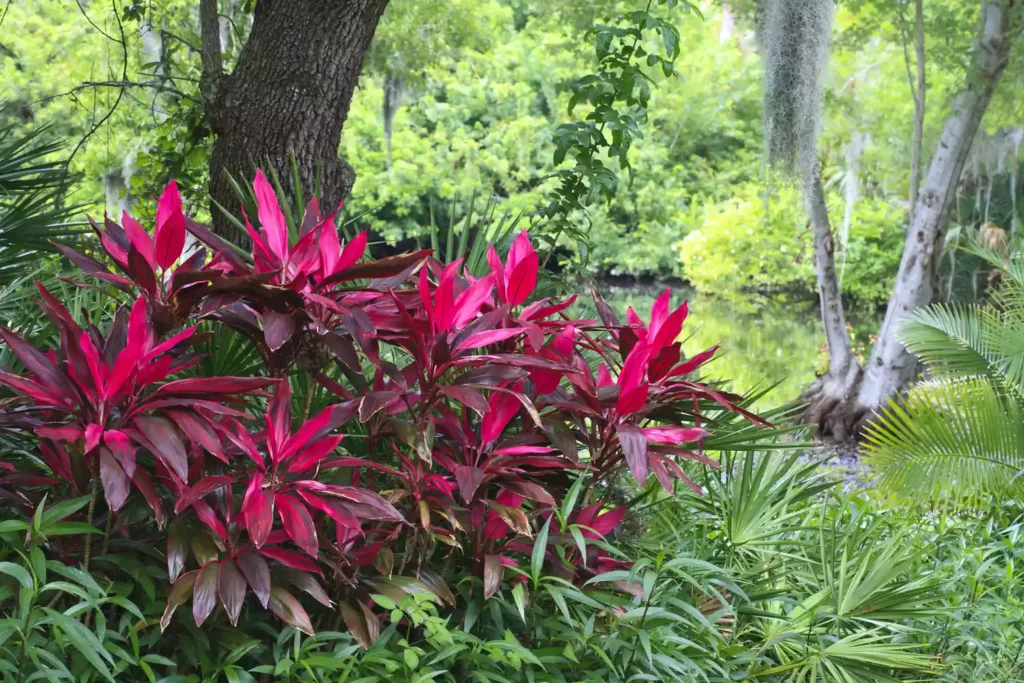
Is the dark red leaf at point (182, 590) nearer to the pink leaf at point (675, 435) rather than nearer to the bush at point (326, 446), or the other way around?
the bush at point (326, 446)

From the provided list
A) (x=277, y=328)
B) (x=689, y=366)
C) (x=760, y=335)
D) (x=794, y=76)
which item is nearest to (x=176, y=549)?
(x=277, y=328)

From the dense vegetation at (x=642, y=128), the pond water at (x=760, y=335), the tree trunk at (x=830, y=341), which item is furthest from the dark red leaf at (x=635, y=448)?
the pond water at (x=760, y=335)

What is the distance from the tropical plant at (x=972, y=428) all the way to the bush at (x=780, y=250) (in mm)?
9831

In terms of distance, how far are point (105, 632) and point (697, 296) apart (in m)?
15.8

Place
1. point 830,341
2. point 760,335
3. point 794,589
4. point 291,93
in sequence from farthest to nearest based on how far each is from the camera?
point 760,335
point 830,341
point 291,93
point 794,589

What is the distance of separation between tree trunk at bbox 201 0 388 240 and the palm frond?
191 centimetres

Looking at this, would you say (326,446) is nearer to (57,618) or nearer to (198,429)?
(198,429)

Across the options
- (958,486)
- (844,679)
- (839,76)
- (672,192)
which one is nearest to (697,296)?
(672,192)

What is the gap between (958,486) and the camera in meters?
2.79

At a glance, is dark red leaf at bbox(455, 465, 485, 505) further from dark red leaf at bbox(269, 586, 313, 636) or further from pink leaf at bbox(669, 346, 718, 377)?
pink leaf at bbox(669, 346, 718, 377)

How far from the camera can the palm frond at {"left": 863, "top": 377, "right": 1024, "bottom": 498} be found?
2.80 metres

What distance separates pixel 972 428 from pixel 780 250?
38.9ft

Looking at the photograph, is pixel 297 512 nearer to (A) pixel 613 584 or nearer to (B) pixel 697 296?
(A) pixel 613 584

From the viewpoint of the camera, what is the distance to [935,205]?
634cm
